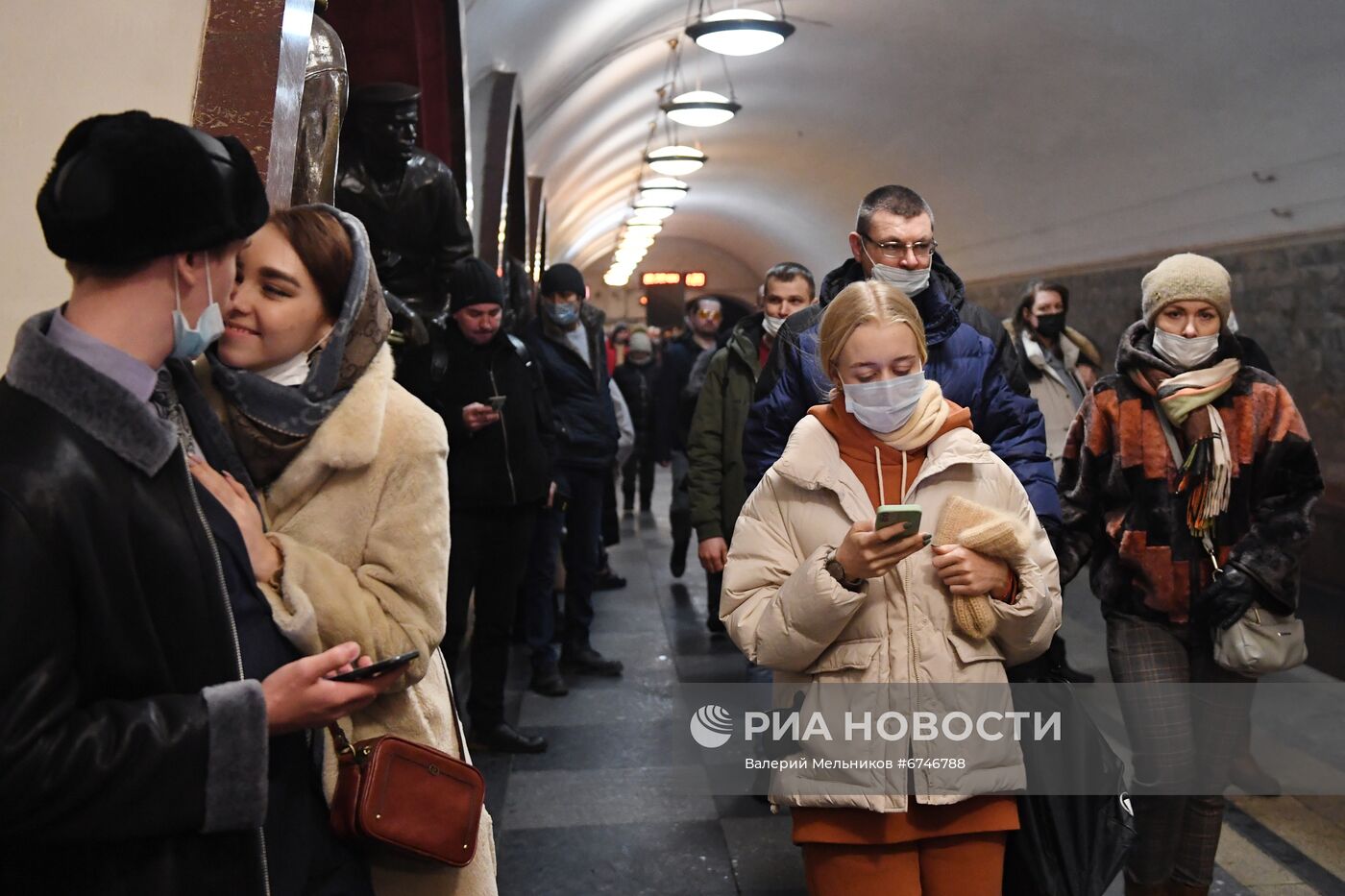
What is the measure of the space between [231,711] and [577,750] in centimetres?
422

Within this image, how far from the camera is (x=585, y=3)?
10.5m

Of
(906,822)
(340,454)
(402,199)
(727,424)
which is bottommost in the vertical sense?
(906,822)

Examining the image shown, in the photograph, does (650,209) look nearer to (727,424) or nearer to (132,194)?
(727,424)

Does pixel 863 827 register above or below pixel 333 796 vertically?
below

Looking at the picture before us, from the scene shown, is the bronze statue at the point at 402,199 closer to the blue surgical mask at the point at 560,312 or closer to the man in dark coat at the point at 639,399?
the blue surgical mask at the point at 560,312

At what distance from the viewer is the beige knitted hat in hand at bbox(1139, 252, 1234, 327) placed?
397 cm

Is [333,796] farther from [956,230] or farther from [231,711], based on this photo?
[956,230]

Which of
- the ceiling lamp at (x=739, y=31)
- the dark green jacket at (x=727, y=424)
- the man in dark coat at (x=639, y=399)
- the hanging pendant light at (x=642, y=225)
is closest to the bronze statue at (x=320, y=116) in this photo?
the dark green jacket at (x=727, y=424)

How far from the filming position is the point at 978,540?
8.89 feet

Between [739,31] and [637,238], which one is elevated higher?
[739,31]

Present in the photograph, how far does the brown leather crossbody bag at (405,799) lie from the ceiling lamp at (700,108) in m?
11.9

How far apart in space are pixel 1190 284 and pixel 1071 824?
1878mm

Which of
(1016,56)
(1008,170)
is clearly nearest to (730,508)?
(1016,56)

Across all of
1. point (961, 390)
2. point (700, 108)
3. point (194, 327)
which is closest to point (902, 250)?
point (961, 390)
